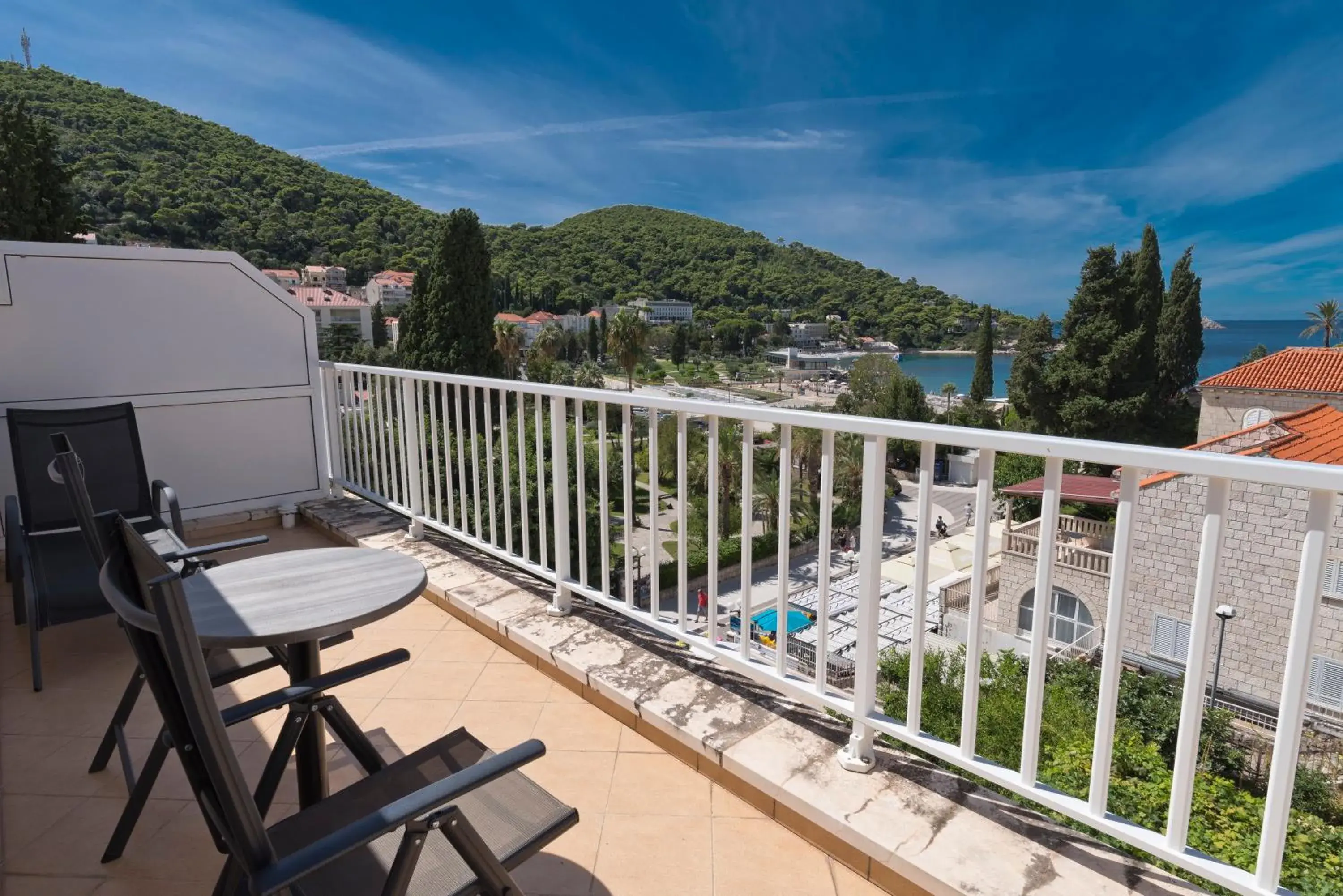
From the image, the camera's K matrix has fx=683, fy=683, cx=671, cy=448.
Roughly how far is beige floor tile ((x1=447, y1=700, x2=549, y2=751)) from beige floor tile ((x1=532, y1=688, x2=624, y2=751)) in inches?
1.2

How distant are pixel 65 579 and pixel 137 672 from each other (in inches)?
43.8

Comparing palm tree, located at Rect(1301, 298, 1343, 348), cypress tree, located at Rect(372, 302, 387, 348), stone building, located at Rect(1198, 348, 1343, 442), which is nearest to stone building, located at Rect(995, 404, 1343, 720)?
stone building, located at Rect(1198, 348, 1343, 442)

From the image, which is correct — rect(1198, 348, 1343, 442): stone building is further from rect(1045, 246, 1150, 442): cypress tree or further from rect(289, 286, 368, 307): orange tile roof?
rect(289, 286, 368, 307): orange tile roof

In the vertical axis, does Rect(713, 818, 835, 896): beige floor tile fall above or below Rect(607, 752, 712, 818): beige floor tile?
above

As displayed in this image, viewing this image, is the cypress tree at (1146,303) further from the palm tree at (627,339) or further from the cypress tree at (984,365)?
the palm tree at (627,339)

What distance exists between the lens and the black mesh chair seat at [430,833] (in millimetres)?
1078

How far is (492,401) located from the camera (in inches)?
128

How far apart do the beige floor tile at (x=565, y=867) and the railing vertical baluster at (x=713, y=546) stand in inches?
26.1

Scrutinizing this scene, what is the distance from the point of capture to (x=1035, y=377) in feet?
103

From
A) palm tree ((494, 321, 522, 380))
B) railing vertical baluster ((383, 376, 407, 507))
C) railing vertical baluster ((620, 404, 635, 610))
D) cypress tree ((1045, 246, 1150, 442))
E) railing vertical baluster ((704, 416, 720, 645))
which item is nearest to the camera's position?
railing vertical baluster ((704, 416, 720, 645))

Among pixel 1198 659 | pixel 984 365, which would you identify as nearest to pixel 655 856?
pixel 1198 659

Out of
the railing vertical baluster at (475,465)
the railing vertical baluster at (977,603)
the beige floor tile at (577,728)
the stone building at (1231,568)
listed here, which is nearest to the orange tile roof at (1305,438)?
the stone building at (1231,568)

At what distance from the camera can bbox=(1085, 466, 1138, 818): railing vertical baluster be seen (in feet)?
4.21

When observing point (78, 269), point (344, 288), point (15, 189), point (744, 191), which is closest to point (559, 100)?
point (744, 191)
